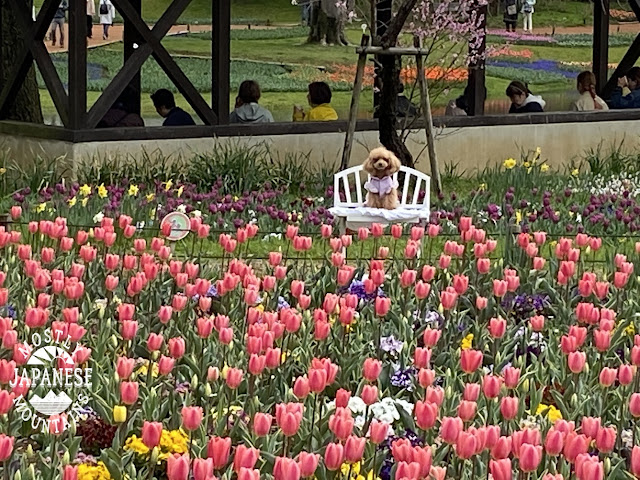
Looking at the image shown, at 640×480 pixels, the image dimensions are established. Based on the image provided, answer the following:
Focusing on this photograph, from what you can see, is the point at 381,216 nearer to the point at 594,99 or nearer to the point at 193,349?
the point at 193,349

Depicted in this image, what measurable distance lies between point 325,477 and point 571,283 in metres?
2.90

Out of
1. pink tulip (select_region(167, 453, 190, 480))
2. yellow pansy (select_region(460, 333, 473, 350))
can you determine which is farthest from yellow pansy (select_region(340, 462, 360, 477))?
yellow pansy (select_region(460, 333, 473, 350))

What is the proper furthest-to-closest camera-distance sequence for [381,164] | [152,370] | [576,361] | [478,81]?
[478,81]
[381,164]
[152,370]
[576,361]

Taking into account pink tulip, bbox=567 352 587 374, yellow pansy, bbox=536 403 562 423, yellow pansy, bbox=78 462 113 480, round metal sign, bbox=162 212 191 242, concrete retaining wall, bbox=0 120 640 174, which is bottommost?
concrete retaining wall, bbox=0 120 640 174

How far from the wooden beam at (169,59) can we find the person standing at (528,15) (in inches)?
647

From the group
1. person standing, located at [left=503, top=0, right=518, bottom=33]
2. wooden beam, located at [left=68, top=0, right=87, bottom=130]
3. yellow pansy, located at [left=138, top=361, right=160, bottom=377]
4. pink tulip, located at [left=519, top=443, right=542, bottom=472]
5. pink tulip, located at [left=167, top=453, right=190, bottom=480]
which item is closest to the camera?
pink tulip, located at [left=167, top=453, right=190, bottom=480]

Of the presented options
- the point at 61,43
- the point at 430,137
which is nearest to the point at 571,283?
the point at 430,137

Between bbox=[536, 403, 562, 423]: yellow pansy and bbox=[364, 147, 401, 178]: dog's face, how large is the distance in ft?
12.8

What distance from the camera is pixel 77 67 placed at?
36.1 feet

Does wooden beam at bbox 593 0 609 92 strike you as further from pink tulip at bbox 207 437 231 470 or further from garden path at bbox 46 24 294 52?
pink tulip at bbox 207 437 231 470

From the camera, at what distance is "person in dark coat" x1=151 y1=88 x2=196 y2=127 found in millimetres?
11852

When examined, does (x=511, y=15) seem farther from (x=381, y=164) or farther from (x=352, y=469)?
(x=352, y=469)

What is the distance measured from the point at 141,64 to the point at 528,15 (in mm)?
18196

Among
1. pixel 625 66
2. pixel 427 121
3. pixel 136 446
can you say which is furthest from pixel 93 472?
pixel 625 66
